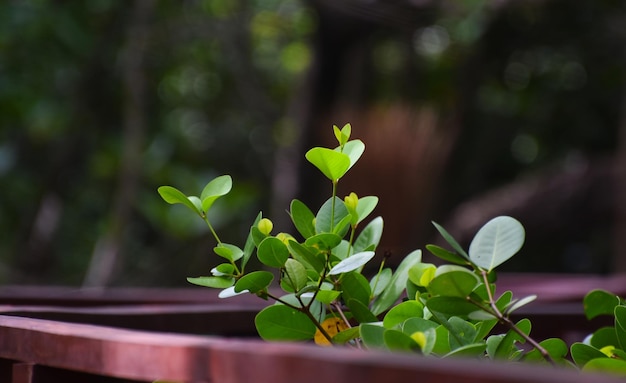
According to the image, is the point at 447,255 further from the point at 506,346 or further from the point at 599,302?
the point at 599,302

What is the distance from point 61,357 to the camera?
1.15 feet

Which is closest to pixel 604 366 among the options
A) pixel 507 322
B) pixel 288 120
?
pixel 507 322

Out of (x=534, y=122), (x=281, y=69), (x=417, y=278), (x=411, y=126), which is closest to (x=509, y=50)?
(x=534, y=122)

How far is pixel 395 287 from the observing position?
0.46 m

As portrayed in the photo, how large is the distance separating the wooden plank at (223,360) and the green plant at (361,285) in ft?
0.26

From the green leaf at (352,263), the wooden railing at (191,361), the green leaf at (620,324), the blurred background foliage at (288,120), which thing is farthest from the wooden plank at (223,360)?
the blurred background foliage at (288,120)

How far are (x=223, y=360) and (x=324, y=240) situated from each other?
131 mm

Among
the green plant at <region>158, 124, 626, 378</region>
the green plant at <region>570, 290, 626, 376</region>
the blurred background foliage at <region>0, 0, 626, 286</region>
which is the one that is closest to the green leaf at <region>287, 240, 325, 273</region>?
the green plant at <region>158, 124, 626, 378</region>

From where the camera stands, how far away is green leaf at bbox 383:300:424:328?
414 mm

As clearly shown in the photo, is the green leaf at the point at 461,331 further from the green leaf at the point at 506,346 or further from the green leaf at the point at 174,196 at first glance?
the green leaf at the point at 174,196

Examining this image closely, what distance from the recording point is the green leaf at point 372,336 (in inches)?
13.9

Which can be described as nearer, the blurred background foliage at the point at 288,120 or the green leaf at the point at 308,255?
the green leaf at the point at 308,255

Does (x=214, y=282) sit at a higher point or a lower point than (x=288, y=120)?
lower

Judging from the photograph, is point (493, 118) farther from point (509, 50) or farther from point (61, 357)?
point (61, 357)
